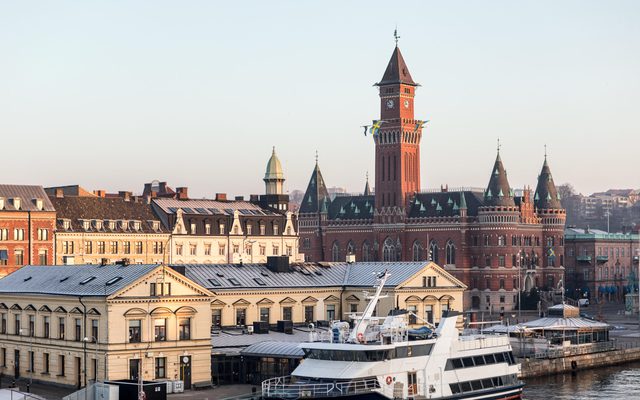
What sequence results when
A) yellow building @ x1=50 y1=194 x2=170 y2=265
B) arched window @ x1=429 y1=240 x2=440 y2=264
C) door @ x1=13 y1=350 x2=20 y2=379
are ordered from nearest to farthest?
door @ x1=13 y1=350 x2=20 y2=379, yellow building @ x1=50 y1=194 x2=170 y2=265, arched window @ x1=429 y1=240 x2=440 y2=264

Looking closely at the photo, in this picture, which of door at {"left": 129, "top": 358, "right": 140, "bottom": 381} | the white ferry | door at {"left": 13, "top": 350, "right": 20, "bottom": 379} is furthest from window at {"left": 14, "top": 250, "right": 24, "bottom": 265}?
the white ferry

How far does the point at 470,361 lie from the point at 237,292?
81.1ft

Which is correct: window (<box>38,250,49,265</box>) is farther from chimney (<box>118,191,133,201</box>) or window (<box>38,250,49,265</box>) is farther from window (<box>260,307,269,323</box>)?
window (<box>260,307,269,323</box>)

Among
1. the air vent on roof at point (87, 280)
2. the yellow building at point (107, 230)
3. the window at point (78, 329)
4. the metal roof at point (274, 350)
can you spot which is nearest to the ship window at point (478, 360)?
the metal roof at point (274, 350)

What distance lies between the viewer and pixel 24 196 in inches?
5118

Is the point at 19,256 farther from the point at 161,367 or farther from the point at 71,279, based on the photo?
the point at 161,367

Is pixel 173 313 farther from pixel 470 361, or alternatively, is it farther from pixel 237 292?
pixel 470 361

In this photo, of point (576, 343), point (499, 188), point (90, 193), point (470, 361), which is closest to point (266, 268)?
point (470, 361)

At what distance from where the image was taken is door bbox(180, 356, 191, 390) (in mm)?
80688

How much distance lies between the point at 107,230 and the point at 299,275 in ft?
135

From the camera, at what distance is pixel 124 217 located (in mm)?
138625

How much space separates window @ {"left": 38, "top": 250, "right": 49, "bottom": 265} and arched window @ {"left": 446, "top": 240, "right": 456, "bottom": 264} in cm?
8298

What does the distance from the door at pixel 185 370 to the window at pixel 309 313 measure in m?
19.4

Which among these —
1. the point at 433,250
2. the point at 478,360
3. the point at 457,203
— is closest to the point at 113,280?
the point at 478,360
